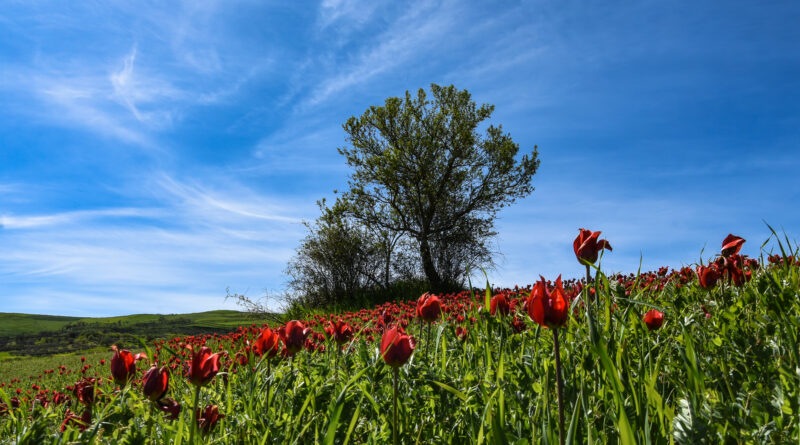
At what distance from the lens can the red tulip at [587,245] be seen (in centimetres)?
211

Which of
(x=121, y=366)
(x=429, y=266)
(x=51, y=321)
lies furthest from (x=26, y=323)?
(x=121, y=366)

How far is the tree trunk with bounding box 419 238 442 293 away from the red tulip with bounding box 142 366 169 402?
18.2 m

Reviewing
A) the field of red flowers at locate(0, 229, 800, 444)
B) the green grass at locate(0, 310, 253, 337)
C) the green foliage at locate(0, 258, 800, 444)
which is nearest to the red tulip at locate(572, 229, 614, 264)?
the field of red flowers at locate(0, 229, 800, 444)

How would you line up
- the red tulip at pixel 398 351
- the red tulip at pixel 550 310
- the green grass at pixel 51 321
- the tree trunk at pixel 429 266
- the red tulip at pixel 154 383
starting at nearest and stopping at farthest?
the red tulip at pixel 550 310, the red tulip at pixel 398 351, the red tulip at pixel 154 383, the tree trunk at pixel 429 266, the green grass at pixel 51 321

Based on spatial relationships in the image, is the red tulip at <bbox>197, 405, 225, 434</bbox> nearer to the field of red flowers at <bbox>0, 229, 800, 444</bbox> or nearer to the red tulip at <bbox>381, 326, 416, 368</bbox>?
the field of red flowers at <bbox>0, 229, 800, 444</bbox>

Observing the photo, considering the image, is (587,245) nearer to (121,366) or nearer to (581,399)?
(581,399)

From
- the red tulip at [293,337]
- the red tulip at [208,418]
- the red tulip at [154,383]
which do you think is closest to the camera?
the red tulip at [154,383]

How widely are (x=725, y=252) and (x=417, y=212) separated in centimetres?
1903

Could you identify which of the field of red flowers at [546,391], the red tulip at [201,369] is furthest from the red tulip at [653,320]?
the red tulip at [201,369]

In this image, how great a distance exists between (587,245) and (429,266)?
18757 mm

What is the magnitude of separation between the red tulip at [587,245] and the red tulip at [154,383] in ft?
6.44

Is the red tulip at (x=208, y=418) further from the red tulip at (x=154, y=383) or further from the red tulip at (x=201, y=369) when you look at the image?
the red tulip at (x=201, y=369)

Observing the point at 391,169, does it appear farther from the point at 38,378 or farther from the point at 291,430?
the point at 291,430

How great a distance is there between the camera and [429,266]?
20.8 metres
